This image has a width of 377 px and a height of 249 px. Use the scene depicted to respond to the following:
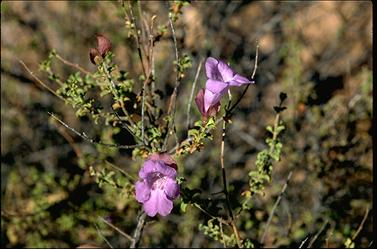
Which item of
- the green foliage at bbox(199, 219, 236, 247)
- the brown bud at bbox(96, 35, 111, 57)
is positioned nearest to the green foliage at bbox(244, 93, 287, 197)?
the green foliage at bbox(199, 219, 236, 247)

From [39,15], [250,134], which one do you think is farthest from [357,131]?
[39,15]

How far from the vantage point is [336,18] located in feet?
18.0

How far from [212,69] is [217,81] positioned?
1.9 inches

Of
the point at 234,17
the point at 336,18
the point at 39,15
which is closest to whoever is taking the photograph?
the point at 39,15

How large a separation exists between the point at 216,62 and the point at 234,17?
3.40 metres

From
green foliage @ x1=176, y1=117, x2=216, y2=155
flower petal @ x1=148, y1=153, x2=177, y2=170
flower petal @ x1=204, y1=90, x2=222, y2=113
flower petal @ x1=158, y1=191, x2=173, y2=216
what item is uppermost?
flower petal @ x1=204, y1=90, x2=222, y2=113

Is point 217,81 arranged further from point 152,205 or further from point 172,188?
point 152,205

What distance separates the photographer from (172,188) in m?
1.80

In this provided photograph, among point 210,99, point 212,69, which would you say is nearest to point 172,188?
point 210,99

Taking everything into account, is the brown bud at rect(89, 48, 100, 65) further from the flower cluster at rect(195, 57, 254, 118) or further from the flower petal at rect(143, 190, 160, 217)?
the flower petal at rect(143, 190, 160, 217)

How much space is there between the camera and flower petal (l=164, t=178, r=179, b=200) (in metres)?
1.80

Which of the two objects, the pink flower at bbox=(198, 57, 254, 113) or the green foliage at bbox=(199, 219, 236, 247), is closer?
the pink flower at bbox=(198, 57, 254, 113)

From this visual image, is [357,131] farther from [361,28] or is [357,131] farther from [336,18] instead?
[336,18]

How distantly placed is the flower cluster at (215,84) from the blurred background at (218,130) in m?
0.80
